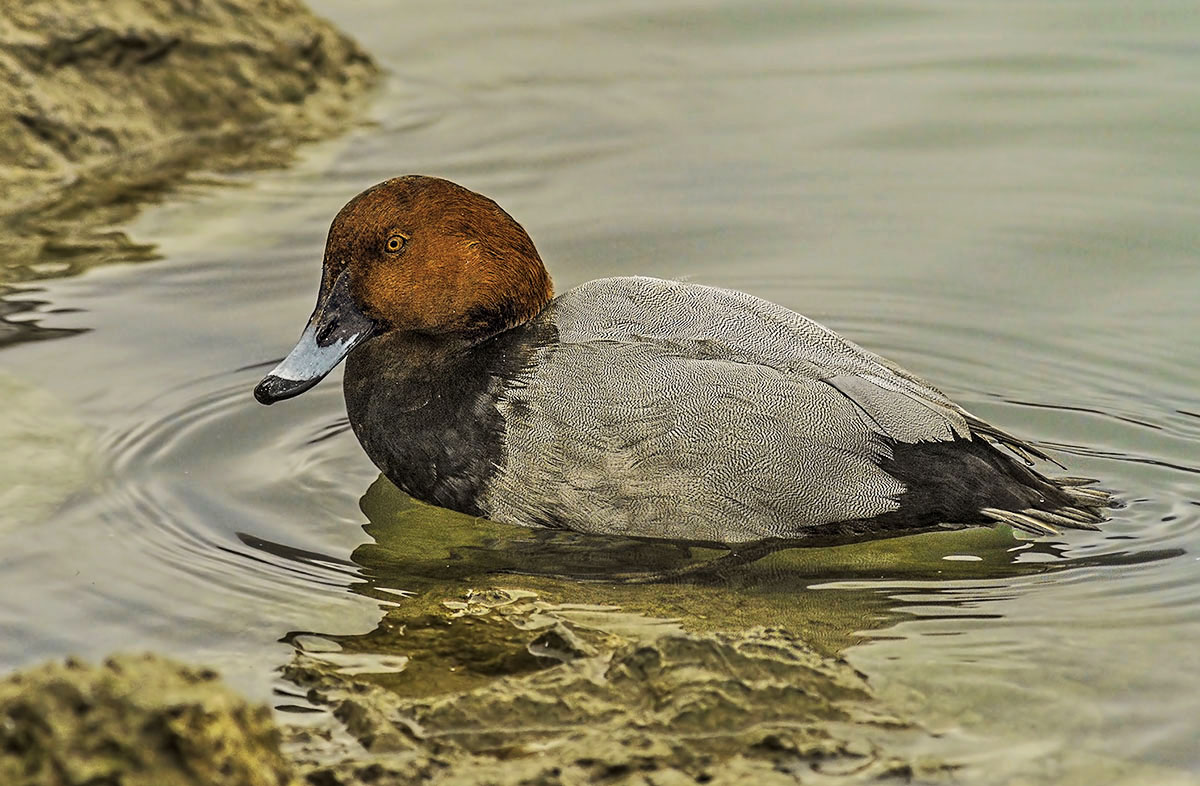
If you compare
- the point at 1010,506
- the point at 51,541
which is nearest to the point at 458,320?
the point at 51,541

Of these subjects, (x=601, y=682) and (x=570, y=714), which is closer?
(x=570, y=714)

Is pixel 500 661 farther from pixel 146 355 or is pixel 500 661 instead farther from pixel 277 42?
pixel 277 42

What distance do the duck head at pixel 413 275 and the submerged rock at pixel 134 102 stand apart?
2485mm

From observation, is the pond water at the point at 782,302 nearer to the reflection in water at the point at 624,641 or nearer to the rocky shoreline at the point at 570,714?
the reflection in water at the point at 624,641

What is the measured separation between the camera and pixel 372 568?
16.3 ft

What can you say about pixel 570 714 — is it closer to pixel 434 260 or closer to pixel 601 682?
pixel 601 682

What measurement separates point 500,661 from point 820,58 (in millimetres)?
6245

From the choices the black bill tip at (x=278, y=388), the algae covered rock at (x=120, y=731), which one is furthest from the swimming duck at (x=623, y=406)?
the algae covered rock at (x=120, y=731)

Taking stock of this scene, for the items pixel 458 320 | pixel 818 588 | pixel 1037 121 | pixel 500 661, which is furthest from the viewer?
pixel 1037 121

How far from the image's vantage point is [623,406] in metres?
4.91

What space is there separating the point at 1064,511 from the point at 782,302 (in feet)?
6.80

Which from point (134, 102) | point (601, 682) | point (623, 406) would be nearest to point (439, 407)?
point (623, 406)

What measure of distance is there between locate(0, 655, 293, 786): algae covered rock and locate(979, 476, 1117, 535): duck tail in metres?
2.71

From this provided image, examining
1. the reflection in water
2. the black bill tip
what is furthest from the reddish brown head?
the reflection in water
